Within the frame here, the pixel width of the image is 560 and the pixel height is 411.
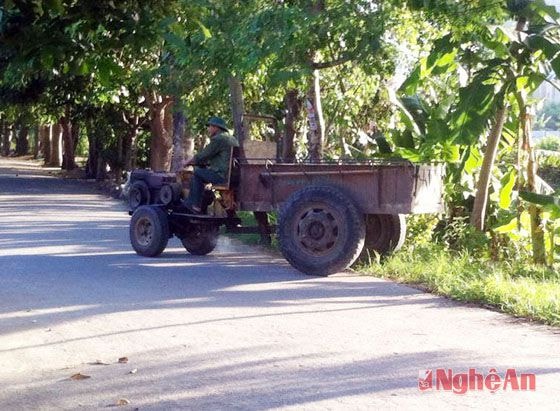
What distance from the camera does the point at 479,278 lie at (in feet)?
36.6

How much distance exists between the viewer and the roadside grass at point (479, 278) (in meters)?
9.52

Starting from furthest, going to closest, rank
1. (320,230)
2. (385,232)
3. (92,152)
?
(92,152) < (385,232) < (320,230)

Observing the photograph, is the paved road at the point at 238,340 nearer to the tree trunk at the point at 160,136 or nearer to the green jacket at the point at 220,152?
the green jacket at the point at 220,152

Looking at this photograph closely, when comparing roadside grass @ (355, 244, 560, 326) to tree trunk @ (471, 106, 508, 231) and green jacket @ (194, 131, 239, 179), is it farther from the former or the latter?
green jacket @ (194, 131, 239, 179)

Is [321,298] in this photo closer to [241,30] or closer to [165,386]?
[165,386]

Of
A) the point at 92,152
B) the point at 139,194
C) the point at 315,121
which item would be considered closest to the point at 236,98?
the point at 315,121

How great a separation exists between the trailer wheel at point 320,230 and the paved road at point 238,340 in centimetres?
23

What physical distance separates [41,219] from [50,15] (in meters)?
13.8

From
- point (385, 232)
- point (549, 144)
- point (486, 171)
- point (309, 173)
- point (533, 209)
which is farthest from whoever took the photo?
point (549, 144)

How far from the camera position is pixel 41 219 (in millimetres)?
21109

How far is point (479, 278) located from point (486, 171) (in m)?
3.15

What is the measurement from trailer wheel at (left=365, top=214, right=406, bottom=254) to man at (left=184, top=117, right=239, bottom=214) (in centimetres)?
203

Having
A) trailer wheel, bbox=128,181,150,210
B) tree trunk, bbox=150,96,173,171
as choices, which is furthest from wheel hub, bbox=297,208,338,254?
tree trunk, bbox=150,96,173,171

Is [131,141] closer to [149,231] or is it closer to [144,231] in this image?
[144,231]
